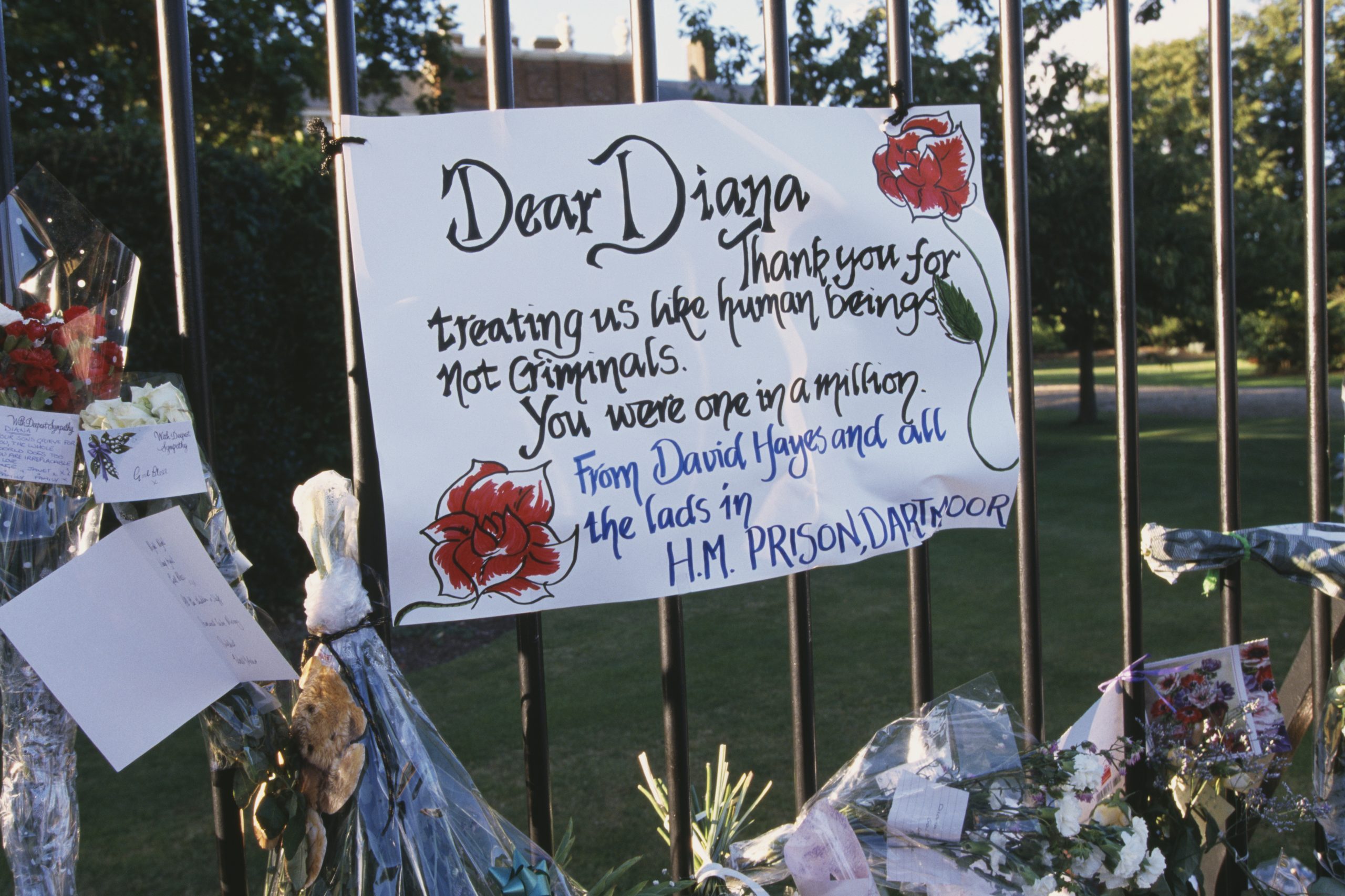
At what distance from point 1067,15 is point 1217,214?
6.70 m

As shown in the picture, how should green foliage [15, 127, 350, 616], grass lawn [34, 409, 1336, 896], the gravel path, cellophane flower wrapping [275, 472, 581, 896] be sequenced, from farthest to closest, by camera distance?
the gravel path < green foliage [15, 127, 350, 616] < grass lawn [34, 409, 1336, 896] < cellophane flower wrapping [275, 472, 581, 896]

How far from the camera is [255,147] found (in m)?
6.29

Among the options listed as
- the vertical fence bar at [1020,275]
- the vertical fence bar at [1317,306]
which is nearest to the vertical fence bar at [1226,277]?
the vertical fence bar at [1317,306]

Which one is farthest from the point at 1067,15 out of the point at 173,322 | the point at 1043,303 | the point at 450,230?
the point at 450,230

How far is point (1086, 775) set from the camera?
1.58m

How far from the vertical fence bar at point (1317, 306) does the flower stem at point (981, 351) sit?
2.49 feet

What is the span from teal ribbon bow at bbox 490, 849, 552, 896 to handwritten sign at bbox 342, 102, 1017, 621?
336 mm

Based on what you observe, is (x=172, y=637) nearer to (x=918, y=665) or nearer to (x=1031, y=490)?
(x=918, y=665)

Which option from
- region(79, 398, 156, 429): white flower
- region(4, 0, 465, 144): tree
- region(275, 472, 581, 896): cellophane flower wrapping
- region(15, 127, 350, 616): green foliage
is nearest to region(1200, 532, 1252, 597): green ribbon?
region(275, 472, 581, 896): cellophane flower wrapping

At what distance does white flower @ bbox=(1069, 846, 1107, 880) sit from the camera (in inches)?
61.4

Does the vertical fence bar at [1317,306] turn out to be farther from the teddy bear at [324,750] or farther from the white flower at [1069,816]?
the teddy bear at [324,750]

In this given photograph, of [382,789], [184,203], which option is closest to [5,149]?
[184,203]

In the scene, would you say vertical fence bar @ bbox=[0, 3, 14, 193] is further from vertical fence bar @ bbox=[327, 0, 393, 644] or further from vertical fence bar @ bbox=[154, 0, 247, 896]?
vertical fence bar @ bbox=[327, 0, 393, 644]

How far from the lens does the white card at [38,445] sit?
115 centimetres
